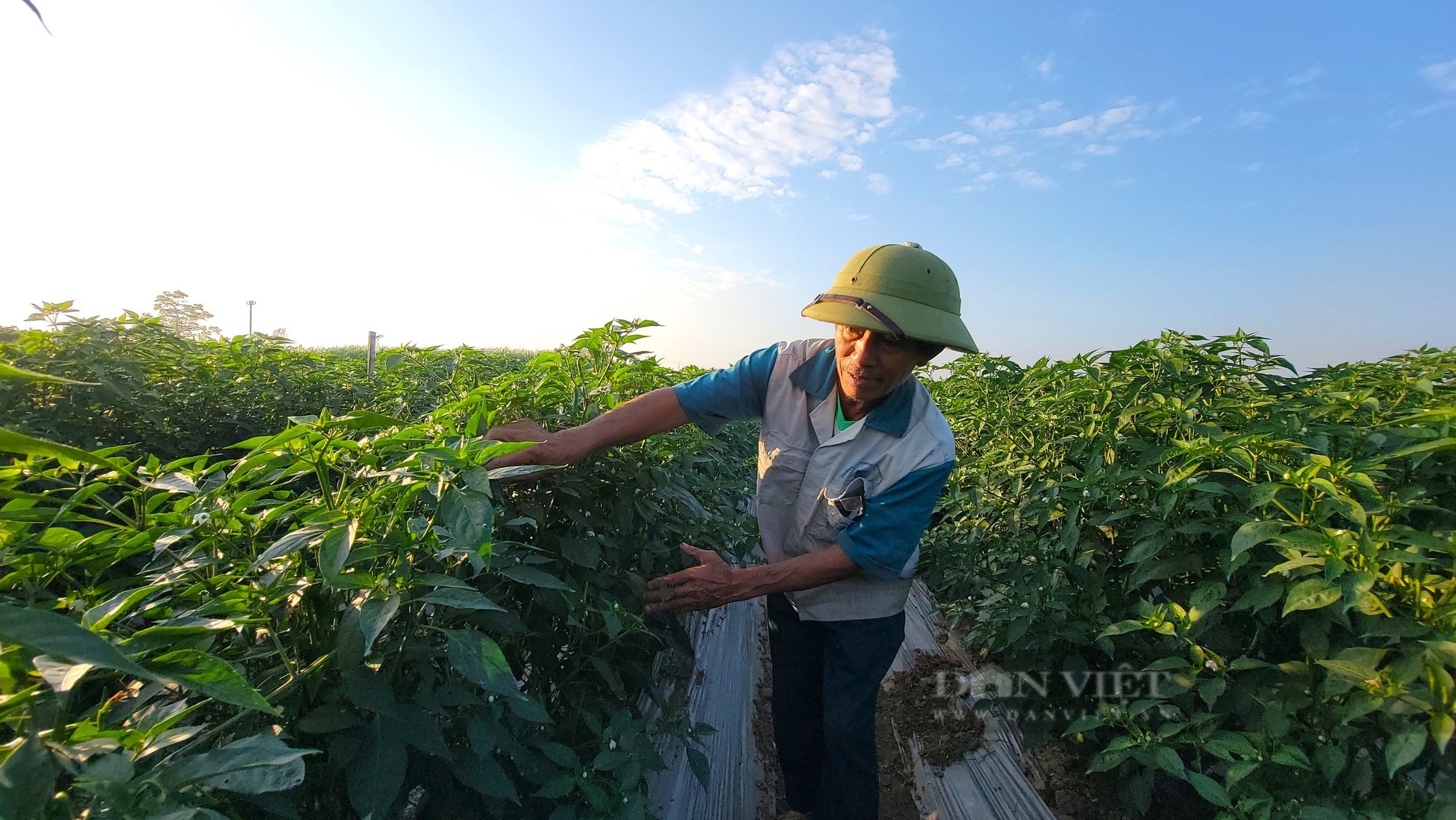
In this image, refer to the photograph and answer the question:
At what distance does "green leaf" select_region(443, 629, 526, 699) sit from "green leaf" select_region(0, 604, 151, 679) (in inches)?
15.4

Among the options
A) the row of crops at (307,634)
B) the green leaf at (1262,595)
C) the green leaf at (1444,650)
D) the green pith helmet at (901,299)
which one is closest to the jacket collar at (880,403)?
the green pith helmet at (901,299)

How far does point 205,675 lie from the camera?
677 millimetres

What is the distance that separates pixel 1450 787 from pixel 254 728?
2219 mm

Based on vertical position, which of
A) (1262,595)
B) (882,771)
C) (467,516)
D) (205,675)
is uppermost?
(467,516)

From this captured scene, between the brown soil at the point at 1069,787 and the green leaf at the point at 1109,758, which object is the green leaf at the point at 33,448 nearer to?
the green leaf at the point at 1109,758

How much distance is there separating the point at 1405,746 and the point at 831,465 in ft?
4.44

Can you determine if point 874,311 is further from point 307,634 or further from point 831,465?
point 307,634

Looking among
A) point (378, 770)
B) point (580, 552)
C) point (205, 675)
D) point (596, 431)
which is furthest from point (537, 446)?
point (205, 675)

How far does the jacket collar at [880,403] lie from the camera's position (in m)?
1.99

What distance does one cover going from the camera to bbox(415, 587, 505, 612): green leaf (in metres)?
0.85

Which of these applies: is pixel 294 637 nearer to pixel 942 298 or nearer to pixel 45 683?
pixel 45 683

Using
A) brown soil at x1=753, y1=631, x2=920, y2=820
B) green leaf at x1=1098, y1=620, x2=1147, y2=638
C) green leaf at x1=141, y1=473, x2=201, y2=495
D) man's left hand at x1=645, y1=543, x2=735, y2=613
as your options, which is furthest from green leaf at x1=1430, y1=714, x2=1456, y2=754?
green leaf at x1=141, y1=473, x2=201, y2=495

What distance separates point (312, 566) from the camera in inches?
39.3

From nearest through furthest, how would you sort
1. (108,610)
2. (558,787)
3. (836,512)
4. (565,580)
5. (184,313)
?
(108,610), (558,787), (565,580), (836,512), (184,313)
